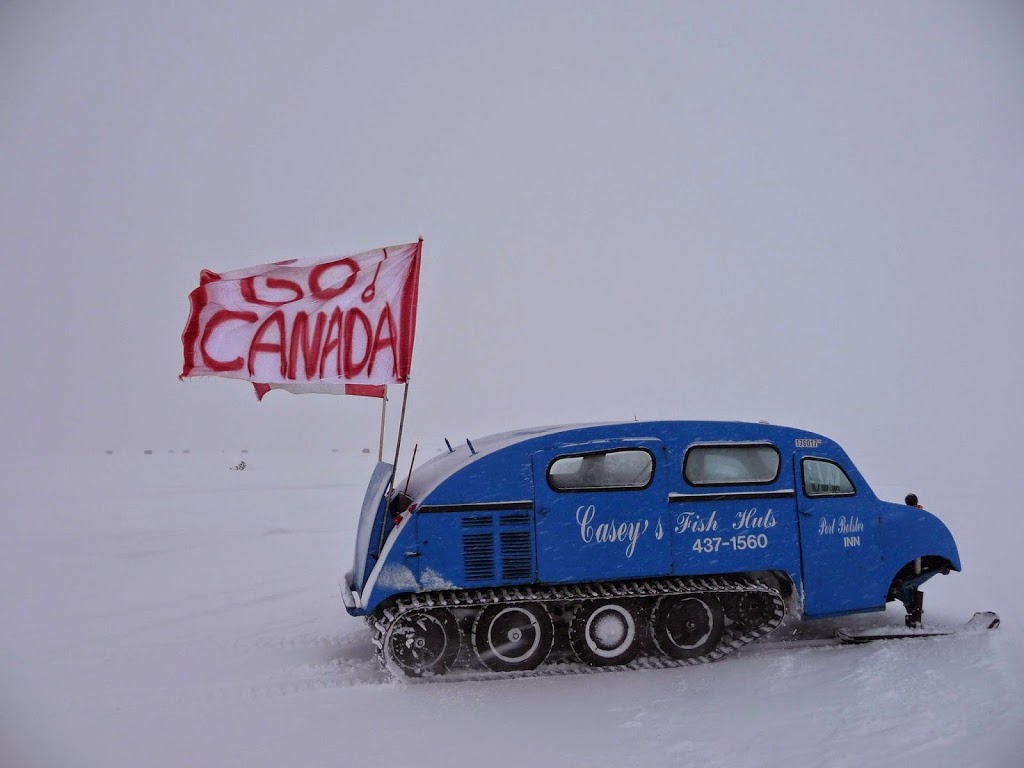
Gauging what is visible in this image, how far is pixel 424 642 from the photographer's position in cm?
784

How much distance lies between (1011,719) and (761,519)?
284 centimetres

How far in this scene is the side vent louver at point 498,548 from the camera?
312 inches

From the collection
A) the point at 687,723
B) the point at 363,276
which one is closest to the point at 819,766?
the point at 687,723

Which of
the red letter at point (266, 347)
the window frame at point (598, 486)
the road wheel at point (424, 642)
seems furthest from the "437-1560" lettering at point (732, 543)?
the red letter at point (266, 347)

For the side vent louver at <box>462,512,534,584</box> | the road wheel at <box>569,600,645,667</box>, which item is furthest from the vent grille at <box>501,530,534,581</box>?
Answer: the road wheel at <box>569,600,645,667</box>

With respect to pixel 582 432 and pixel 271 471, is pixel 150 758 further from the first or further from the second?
pixel 271 471

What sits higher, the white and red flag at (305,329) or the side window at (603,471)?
the white and red flag at (305,329)

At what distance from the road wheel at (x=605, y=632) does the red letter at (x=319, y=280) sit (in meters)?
4.29

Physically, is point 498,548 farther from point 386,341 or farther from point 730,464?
point 730,464

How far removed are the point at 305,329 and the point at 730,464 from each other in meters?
4.90

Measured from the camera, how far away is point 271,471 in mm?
39781

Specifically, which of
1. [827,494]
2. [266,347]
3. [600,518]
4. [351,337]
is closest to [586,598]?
[600,518]

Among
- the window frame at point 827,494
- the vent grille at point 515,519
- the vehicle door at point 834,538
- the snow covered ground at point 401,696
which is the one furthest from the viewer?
the window frame at point 827,494

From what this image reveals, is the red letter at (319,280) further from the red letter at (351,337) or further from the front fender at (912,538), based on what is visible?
the front fender at (912,538)
